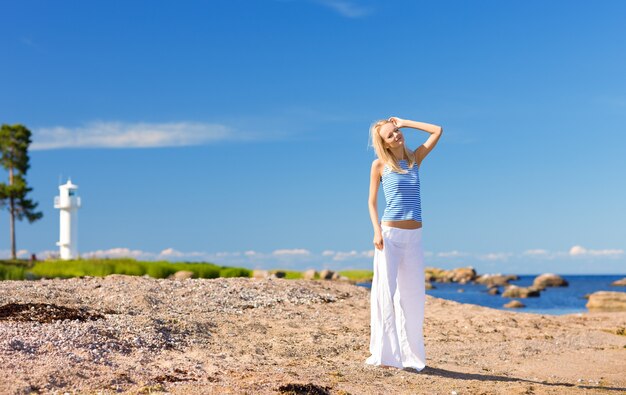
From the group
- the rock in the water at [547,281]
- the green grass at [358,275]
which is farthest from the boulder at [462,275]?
the green grass at [358,275]

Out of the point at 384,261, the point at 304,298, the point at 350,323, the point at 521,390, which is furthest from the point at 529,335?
the point at 384,261

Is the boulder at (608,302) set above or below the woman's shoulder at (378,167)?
below

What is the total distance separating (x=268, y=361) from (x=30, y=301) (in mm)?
4827

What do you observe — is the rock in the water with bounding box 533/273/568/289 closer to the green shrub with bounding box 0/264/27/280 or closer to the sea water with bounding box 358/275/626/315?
the sea water with bounding box 358/275/626/315

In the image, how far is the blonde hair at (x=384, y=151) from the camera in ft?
25.4

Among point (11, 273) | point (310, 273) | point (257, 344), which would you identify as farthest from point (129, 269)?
point (310, 273)

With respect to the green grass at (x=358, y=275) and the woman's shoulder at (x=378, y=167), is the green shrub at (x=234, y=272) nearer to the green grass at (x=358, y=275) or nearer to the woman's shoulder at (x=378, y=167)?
the woman's shoulder at (x=378, y=167)

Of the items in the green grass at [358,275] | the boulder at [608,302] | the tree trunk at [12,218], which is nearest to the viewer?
the boulder at [608,302]

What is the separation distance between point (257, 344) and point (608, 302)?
21355mm

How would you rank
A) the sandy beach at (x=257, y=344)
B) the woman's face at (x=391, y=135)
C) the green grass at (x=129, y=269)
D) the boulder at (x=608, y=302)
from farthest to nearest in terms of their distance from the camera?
1. the boulder at (x=608, y=302)
2. the green grass at (x=129, y=269)
3. the woman's face at (x=391, y=135)
4. the sandy beach at (x=257, y=344)

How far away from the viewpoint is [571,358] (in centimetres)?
1050

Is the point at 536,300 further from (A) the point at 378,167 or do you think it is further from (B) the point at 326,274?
(A) the point at 378,167

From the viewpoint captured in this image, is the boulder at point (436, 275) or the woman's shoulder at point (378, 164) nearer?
the woman's shoulder at point (378, 164)

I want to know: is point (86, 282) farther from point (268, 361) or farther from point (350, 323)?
point (268, 361)
